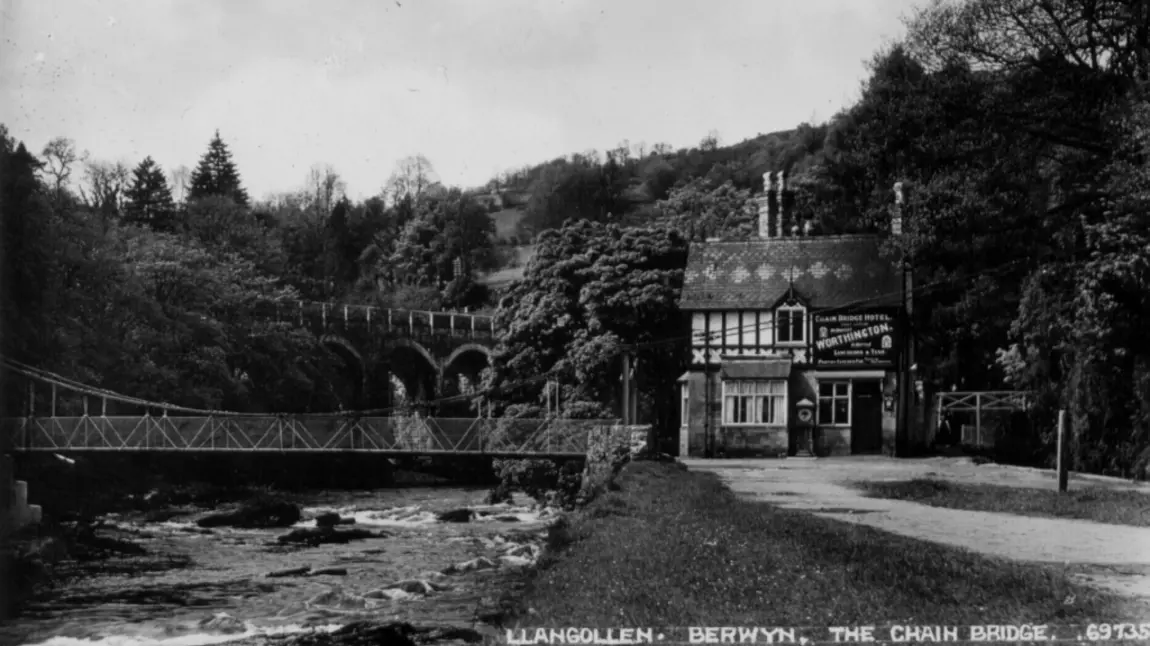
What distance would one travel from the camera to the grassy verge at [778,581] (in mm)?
8531

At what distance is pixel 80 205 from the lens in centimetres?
2486

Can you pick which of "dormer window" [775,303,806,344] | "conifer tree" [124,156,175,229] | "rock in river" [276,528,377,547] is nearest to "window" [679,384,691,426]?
"dormer window" [775,303,806,344]

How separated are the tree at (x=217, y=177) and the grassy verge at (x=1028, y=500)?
34.1 ft

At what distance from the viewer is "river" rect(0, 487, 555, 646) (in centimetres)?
1716

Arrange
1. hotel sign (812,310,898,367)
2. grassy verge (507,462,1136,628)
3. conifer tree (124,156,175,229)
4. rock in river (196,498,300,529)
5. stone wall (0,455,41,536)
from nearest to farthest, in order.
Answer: grassy verge (507,462,1136,628) < stone wall (0,455,41,536) < conifer tree (124,156,175,229) < rock in river (196,498,300,529) < hotel sign (812,310,898,367)

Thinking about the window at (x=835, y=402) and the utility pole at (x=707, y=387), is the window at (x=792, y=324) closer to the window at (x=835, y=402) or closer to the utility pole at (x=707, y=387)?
the window at (x=835, y=402)

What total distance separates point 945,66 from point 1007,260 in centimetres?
394

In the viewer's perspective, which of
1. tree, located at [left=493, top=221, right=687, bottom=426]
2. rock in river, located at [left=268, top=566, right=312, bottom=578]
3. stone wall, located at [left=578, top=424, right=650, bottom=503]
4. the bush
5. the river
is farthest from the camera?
the bush

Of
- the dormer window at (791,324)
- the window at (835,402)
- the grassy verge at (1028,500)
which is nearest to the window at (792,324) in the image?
the dormer window at (791,324)

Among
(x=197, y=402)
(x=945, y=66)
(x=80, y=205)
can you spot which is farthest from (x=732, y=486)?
(x=80, y=205)

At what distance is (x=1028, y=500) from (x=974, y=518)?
212cm

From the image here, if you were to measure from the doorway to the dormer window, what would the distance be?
185cm

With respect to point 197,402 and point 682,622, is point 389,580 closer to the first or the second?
point 197,402

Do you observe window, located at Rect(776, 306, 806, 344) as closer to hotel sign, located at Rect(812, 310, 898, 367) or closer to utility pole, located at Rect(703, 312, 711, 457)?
hotel sign, located at Rect(812, 310, 898, 367)
